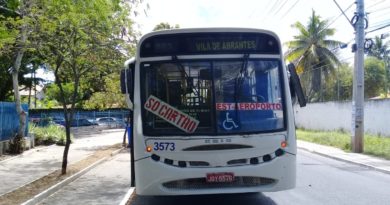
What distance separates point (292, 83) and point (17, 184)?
732 centimetres

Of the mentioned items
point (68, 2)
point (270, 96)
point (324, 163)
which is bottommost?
point (324, 163)

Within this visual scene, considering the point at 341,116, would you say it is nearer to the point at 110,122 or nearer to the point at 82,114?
the point at 110,122

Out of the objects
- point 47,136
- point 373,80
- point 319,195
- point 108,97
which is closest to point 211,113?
point 319,195

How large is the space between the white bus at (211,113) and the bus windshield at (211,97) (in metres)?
0.02

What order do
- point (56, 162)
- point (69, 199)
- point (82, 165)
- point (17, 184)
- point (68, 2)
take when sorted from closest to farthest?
point (68, 2) < point (69, 199) < point (17, 184) < point (82, 165) < point (56, 162)

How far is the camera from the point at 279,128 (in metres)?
8.22

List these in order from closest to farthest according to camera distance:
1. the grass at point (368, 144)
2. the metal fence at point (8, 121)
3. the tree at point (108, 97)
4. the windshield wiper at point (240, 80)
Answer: the windshield wiper at point (240, 80) → the metal fence at point (8, 121) → the grass at point (368, 144) → the tree at point (108, 97)

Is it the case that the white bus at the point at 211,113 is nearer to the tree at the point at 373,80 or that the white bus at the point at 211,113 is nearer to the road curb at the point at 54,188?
the road curb at the point at 54,188

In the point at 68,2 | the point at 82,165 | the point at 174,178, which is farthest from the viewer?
the point at 82,165

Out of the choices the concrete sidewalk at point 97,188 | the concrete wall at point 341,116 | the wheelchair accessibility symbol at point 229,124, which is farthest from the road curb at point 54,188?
the concrete wall at point 341,116

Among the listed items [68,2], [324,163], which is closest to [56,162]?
A: [324,163]

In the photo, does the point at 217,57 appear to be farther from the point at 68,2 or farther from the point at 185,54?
the point at 68,2

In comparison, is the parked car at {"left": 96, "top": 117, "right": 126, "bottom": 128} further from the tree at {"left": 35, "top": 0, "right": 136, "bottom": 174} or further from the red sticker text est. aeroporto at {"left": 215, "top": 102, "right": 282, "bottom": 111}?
the red sticker text est. aeroporto at {"left": 215, "top": 102, "right": 282, "bottom": 111}

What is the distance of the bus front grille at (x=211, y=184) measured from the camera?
805 centimetres
